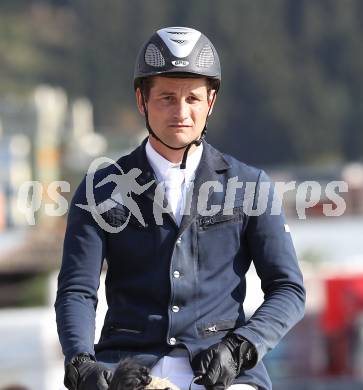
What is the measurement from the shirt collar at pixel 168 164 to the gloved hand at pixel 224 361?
643mm

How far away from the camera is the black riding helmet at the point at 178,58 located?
5.01 m

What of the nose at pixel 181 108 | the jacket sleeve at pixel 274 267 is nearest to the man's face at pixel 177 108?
the nose at pixel 181 108

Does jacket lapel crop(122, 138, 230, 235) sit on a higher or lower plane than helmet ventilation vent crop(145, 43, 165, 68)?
lower

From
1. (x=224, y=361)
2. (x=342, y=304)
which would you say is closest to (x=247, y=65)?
(x=342, y=304)

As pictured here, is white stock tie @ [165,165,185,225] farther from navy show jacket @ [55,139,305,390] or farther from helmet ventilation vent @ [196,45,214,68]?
helmet ventilation vent @ [196,45,214,68]

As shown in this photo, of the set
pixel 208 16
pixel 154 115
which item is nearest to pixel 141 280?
pixel 154 115

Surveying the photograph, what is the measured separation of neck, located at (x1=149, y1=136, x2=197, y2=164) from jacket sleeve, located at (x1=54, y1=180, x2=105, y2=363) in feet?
1.05

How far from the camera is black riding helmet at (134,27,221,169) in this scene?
5.01 m

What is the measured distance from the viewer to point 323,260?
3741 cm

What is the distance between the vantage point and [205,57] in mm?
5082

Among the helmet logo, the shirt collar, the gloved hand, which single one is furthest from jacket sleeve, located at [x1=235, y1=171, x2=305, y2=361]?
the helmet logo

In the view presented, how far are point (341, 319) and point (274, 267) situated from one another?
55.1 feet

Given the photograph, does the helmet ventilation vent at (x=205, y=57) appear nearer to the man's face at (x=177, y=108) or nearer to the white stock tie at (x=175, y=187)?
the man's face at (x=177, y=108)

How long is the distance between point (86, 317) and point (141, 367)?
0.61m
